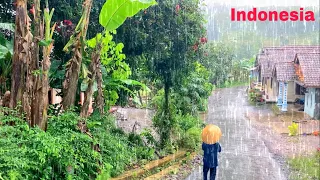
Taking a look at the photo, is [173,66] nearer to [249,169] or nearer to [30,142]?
A: [249,169]

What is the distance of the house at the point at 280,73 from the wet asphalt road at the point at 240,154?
9.40 feet

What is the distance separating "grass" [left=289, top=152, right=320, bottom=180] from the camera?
8.23m

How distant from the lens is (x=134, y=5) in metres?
5.41

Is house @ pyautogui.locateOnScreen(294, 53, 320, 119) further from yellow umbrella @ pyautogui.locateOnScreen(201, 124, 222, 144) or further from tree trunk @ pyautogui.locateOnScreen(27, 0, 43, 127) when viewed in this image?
tree trunk @ pyautogui.locateOnScreen(27, 0, 43, 127)

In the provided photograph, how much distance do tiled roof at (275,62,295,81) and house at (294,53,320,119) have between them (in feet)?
2.72

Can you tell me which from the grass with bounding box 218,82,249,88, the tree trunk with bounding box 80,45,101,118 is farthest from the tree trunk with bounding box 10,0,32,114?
the grass with bounding box 218,82,249,88

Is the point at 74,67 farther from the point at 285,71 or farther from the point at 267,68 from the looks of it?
the point at 267,68

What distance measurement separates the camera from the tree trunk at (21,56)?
5055mm

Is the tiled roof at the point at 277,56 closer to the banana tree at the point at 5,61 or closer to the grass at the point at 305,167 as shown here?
the grass at the point at 305,167

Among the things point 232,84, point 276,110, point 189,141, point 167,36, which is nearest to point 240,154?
point 189,141

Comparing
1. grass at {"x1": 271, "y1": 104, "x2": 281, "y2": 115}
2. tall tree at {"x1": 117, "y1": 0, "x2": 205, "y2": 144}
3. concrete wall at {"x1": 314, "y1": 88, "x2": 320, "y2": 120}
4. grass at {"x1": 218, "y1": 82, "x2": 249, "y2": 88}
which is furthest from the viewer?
grass at {"x1": 218, "y1": 82, "x2": 249, "y2": 88}

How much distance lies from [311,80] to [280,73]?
3114 mm

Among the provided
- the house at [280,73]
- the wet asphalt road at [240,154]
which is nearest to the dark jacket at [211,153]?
the wet asphalt road at [240,154]

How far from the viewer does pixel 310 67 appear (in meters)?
17.6
